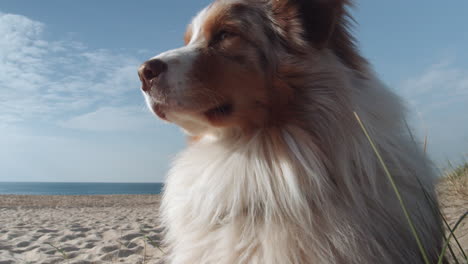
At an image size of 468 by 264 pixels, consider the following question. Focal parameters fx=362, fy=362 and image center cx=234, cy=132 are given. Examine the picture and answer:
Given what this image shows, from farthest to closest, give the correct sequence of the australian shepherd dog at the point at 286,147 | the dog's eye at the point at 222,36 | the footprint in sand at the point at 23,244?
1. the footprint in sand at the point at 23,244
2. the dog's eye at the point at 222,36
3. the australian shepherd dog at the point at 286,147

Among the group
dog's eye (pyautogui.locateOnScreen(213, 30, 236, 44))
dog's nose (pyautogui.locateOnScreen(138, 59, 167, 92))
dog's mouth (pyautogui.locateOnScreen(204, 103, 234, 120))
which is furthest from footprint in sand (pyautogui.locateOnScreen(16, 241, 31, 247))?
dog's eye (pyautogui.locateOnScreen(213, 30, 236, 44))

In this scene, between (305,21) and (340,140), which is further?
(305,21)

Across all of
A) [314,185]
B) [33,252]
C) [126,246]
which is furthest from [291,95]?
[33,252]

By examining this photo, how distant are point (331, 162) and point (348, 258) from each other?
0.55 metres

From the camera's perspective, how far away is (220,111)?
7.90ft

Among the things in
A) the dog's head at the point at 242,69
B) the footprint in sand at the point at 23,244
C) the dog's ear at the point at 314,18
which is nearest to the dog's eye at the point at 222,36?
the dog's head at the point at 242,69

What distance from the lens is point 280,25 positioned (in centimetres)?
258

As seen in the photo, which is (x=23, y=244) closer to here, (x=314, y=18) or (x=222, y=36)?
(x=222, y=36)

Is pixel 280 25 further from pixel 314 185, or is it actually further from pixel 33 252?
pixel 33 252

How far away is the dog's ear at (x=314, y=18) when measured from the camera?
7.77 ft

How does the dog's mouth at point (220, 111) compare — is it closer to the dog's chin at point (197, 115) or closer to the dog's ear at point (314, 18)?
the dog's chin at point (197, 115)

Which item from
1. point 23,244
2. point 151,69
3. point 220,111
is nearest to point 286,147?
point 220,111

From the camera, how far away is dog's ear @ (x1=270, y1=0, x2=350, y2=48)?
93.3 inches

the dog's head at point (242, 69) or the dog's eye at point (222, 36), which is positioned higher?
the dog's eye at point (222, 36)
